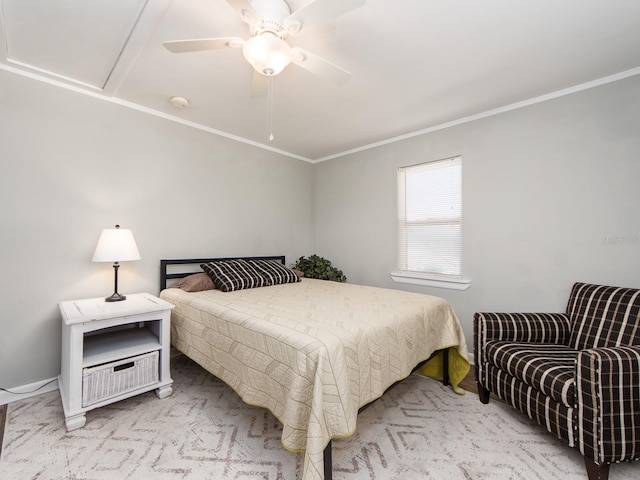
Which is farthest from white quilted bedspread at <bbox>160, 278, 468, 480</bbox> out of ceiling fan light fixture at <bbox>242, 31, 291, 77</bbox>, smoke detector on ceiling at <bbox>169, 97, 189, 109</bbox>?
smoke detector on ceiling at <bbox>169, 97, 189, 109</bbox>

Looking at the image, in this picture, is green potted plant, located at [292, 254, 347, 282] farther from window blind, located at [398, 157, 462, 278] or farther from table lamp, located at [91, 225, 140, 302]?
table lamp, located at [91, 225, 140, 302]

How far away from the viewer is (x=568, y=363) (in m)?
1.75

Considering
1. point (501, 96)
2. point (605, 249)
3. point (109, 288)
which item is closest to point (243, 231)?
point (109, 288)

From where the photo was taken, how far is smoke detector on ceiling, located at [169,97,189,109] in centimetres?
255

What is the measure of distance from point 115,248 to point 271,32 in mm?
1932

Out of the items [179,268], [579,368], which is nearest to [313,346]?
[579,368]

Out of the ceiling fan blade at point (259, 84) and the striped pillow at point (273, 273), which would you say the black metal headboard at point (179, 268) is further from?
the ceiling fan blade at point (259, 84)

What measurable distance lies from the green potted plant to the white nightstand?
1959 millimetres

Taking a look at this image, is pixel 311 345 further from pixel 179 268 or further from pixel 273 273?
pixel 179 268

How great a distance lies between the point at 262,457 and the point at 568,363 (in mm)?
1928

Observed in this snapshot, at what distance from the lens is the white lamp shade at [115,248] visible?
2.19 metres

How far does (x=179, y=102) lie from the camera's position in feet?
8.51

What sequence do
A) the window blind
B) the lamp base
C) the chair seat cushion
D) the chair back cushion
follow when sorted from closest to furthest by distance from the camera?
1. the chair seat cushion
2. the chair back cushion
3. the lamp base
4. the window blind

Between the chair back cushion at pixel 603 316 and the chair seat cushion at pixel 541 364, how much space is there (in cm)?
15
